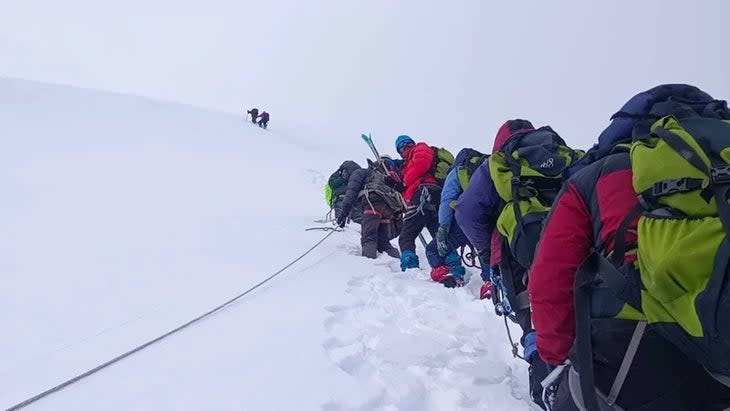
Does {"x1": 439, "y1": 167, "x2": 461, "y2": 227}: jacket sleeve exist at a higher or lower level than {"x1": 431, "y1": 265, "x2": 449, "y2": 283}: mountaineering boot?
higher

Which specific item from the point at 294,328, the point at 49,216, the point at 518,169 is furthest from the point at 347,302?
the point at 49,216

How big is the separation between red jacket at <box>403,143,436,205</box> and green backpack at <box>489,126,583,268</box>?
10.5ft

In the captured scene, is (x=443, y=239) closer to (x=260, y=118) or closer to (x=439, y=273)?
(x=439, y=273)

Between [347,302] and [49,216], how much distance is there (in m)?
3.88

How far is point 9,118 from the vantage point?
12.7 m

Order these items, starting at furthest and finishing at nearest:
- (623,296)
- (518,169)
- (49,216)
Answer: (49,216)
(518,169)
(623,296)

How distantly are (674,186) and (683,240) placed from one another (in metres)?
0.19

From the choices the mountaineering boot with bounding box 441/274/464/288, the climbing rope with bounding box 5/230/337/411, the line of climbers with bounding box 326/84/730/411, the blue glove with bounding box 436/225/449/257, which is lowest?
the mountaineering boot with bounding box 441/274/464/288

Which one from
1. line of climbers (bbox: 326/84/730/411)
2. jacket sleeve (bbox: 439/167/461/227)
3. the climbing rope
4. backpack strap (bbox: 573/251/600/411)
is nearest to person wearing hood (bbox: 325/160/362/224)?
jacket sleeve (bbox: 439/167/461/227)

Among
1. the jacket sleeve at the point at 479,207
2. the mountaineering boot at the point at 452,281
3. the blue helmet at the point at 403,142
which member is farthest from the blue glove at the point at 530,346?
the blue helmet at the point at 403,142

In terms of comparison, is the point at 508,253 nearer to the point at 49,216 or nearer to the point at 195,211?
the point at 49,216

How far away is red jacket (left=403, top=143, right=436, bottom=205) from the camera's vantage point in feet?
20.5

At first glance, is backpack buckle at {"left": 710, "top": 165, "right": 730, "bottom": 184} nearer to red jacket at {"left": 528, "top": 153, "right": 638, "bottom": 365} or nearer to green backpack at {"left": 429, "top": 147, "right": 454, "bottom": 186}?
red jacket at {"left": 528, "top": 153, "right": 638, "bottom": 365}

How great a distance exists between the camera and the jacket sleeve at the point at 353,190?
24.4 feet
